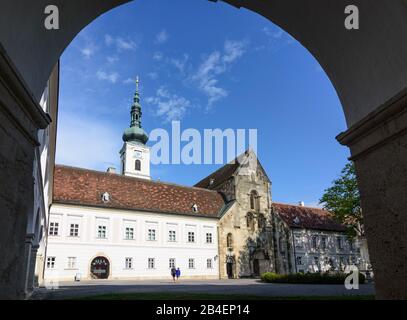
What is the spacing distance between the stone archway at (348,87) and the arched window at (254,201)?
41531mm

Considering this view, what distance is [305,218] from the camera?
163ft

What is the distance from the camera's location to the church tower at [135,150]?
69062 millimetres

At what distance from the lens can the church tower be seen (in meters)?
69.1

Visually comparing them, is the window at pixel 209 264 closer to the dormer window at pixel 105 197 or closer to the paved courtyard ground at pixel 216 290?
the dormer window at pixel 105 197

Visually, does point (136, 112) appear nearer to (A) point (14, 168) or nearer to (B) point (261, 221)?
(B) point (261, 221)

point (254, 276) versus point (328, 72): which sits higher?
point (328, 72)

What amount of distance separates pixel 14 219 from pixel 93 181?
35914 millimetres

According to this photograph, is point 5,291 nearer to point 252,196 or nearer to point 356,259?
point 252,196

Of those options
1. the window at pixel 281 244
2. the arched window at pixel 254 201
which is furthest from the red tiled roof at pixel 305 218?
the arched window at pixel 254 201

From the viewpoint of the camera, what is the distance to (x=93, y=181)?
126 feet

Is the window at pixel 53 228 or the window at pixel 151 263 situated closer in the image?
the window at pixel 53 228

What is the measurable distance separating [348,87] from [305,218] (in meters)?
46.8

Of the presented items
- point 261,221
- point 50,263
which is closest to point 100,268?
point 50,263
